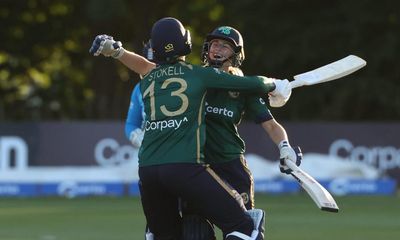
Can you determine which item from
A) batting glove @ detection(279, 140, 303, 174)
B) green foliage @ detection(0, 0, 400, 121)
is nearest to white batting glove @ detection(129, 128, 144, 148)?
batting glove @ detection(279, 140, 303, 174)

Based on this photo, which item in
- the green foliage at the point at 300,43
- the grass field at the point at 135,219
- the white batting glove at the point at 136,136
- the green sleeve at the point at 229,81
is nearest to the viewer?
the green sleeve at the point at 229,81

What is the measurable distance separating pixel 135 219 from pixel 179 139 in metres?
8.42

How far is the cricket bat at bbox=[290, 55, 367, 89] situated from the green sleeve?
41 cm

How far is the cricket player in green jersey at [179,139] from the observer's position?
7207 millimetres

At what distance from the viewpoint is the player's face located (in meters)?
8.03

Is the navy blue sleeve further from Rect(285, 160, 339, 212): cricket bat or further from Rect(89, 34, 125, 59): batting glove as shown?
Rect(285, 160, 339, 212): cricket bat

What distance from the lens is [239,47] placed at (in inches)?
317

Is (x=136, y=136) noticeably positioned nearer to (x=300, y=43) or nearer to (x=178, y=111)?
(x=178, y=111)

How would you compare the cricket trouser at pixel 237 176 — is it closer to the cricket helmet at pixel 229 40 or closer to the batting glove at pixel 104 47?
the cricket helmet at pixel 229 40

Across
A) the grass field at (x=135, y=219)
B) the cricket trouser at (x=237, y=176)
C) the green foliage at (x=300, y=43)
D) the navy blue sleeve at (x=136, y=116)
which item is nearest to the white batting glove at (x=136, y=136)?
the navy blue sleeve at (x=136, y=116)

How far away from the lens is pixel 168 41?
24.1 feet

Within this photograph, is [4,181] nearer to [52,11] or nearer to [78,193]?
[78,193]

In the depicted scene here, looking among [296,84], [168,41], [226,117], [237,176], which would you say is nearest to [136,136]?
[237,176]

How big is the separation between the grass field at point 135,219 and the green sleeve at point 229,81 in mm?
5281
